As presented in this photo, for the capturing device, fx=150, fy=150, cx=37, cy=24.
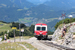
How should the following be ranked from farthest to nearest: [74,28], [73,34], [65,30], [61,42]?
[65,30], [61,42], [74,28], [73,34]

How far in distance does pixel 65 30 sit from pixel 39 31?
20.1 feet

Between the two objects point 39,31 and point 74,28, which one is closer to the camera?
point 74,28

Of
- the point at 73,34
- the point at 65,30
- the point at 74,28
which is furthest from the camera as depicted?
the point at 65,30

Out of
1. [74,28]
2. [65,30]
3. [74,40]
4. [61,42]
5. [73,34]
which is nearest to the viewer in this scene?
[74,40]

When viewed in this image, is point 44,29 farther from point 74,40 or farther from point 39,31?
point 74,40

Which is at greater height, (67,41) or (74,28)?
(74,28)

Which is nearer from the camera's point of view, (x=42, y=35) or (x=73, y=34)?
(x=73, y=34)

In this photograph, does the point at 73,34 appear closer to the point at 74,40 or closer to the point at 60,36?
the point at 74,40

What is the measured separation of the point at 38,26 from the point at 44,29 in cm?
165

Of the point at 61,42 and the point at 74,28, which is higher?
the point at 74,28

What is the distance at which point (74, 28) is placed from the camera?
29.6 metres

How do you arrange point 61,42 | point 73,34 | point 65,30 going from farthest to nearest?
point 65,30 < point 61,42 < point 73,34

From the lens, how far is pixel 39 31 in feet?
118

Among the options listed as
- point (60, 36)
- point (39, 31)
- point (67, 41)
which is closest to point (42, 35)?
point (39, 31)
